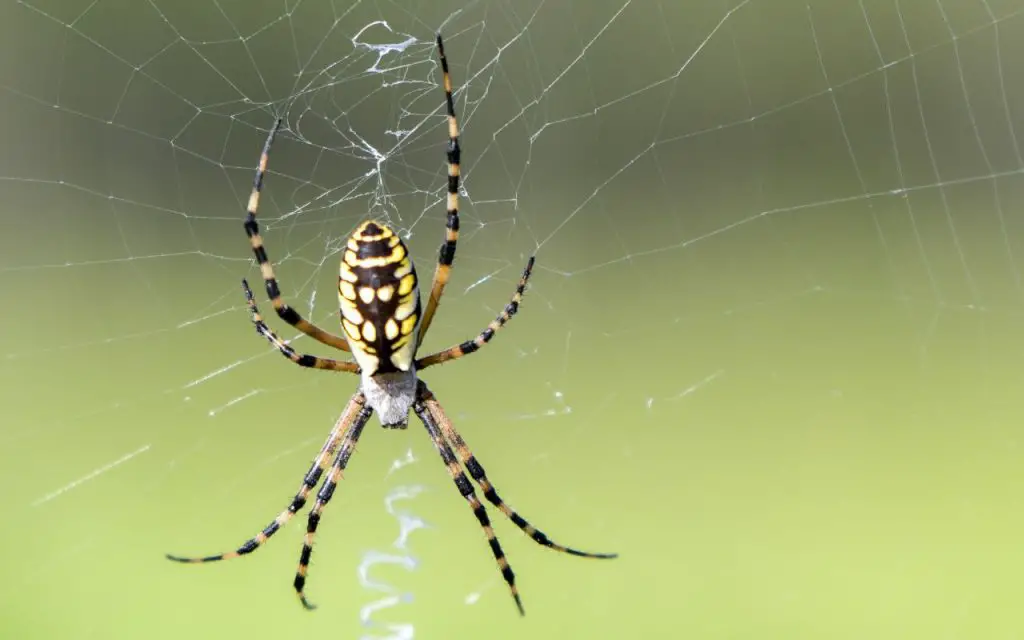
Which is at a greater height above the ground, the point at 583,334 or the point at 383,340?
the point at 383,340

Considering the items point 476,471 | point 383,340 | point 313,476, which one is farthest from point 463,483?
A: point 383,340

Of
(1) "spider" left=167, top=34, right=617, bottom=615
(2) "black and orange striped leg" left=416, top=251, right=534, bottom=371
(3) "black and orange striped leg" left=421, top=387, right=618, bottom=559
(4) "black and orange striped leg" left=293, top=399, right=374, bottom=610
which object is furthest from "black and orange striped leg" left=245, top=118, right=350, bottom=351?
(3) "black and orange striped leg" left=421, top=387, right=618, bottom=559

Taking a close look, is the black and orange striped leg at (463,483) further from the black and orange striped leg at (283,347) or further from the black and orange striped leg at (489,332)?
the black and orange striped leg at (283,347)

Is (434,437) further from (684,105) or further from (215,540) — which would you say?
(684,105)

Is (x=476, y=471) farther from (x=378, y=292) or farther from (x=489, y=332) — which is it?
(x=378, y=292)

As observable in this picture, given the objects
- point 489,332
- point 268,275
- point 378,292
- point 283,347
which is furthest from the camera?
point 489,332

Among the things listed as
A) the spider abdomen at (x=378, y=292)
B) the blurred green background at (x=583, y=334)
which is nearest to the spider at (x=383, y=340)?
the spider abdomen at (x=378, y=292)

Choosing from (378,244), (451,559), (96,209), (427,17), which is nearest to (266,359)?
(96,209)
